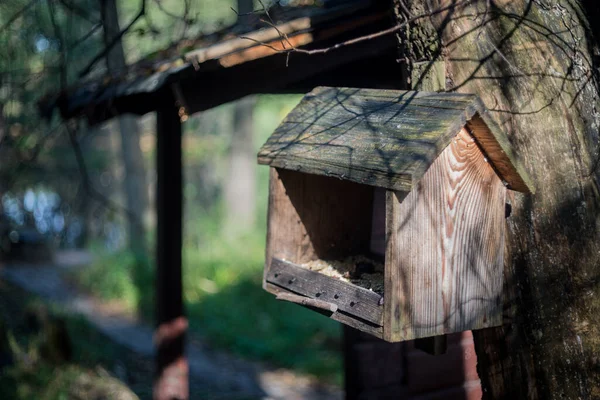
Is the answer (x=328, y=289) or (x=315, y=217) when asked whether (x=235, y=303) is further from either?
(x=328, y=289)

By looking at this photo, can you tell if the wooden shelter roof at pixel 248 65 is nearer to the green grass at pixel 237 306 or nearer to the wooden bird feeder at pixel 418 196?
the wooden bird feeder at pixel 418 196

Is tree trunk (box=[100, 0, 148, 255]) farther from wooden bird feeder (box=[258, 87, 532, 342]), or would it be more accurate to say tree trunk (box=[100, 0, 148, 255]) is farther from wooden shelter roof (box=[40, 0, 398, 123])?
wooden bird feeder (box=[258, 87, 532, 342])

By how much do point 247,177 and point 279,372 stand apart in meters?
8.38

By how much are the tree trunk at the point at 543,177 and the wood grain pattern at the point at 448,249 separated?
11cm

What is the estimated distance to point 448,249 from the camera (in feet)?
7.16

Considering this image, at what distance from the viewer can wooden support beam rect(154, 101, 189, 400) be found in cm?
478

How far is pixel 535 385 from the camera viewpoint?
2.28 metres

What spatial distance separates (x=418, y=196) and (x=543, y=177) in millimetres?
513

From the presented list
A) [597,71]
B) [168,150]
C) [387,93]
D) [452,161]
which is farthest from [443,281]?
[168,150]

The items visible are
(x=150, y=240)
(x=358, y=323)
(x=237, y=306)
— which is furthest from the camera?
(x=150, y=240)

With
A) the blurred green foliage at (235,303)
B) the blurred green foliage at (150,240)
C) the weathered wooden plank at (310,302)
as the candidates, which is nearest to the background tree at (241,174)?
the blurred green foliage at (150,240)

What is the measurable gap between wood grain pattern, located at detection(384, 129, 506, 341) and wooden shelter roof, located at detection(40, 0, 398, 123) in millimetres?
982

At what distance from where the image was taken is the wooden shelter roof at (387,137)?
2021 millimetres

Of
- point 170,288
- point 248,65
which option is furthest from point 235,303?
point 248,65
